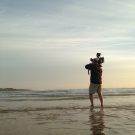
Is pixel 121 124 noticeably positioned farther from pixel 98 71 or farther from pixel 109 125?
pixel 98 71

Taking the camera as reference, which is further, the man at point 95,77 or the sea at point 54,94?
the sea at point 54,94

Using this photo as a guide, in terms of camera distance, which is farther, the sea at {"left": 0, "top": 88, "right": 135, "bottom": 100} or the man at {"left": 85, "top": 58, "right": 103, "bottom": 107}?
the sea at {"left": 0, "top": 88, "right": 135, "bottom": 100}

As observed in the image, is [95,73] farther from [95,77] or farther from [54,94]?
[54,94]

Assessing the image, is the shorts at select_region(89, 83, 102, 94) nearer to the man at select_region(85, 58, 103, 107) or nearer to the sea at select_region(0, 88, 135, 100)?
the man at select_region(85, 58, 103, 107)

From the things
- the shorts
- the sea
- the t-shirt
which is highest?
the t-shirt

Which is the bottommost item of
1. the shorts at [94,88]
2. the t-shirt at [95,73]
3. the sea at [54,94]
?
the sea at [54,94]

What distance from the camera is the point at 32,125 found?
4258 millimetres

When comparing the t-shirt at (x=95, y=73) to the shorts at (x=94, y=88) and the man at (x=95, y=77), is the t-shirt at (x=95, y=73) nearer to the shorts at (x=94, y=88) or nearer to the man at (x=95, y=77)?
the man at (x=95, y=77)

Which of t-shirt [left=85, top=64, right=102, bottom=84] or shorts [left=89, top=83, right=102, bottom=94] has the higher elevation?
t-shirt [left=85, top=64, right=102, bottom=84]

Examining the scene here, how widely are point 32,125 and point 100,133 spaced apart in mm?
1407

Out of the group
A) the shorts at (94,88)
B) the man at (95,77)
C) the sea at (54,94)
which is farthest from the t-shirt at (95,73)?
the sea at (54,94)

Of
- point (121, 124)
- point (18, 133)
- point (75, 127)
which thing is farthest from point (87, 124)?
point (18, 133)

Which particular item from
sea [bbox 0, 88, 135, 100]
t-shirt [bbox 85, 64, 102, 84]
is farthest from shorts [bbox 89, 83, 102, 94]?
sea [bbox 0, 88, 135, 100]

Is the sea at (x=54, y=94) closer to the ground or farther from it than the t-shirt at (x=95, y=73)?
closer to the ground
